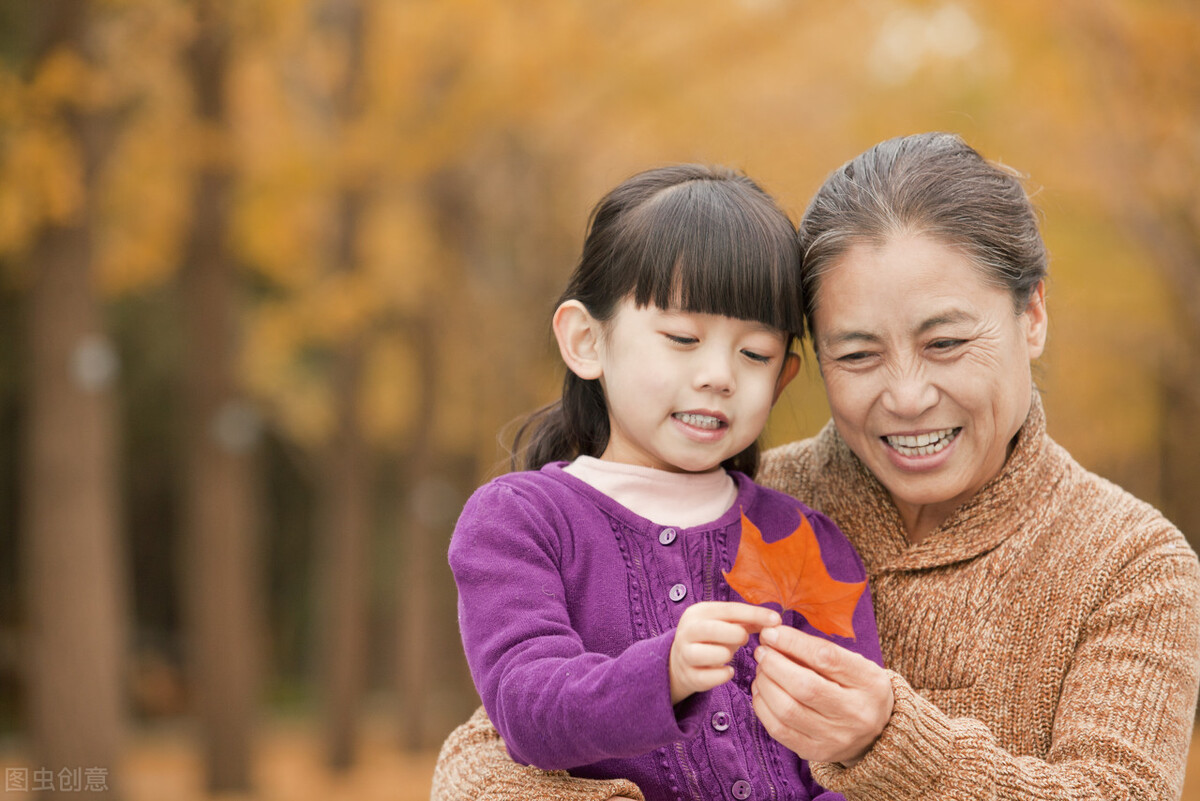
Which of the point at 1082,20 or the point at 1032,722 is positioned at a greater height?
the point at 1082,20

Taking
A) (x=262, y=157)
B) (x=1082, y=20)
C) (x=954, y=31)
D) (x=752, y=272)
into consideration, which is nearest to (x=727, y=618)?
(x=752, y=272)

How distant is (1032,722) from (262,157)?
25.0 ft

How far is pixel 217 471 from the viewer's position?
358 inches

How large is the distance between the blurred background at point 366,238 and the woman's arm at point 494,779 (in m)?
0.73

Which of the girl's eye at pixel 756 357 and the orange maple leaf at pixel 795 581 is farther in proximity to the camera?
the girl's eye at pixel 756 357

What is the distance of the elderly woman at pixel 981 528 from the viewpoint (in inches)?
80.8

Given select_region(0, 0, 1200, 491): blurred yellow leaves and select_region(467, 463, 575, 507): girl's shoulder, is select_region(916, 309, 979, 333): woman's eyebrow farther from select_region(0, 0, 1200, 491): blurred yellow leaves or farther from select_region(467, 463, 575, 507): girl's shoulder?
select_region(0, 0, 1200, 491): blurred yellow leaves

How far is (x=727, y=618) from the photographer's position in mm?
1578

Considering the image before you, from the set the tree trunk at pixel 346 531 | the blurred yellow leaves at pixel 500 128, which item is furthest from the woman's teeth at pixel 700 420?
the tree trunk at pixel 346 531

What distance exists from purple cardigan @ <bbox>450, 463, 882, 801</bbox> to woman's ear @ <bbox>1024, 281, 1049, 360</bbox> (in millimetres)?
529

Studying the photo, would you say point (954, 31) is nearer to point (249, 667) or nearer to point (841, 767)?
point (249, 667)

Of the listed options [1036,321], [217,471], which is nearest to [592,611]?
[1036,321]

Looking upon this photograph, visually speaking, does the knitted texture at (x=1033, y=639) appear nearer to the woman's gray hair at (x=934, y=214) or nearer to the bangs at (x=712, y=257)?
the woman's gray hair at (x=934, y=214)

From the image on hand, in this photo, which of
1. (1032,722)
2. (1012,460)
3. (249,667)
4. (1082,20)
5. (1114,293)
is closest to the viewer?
(1032,722)
